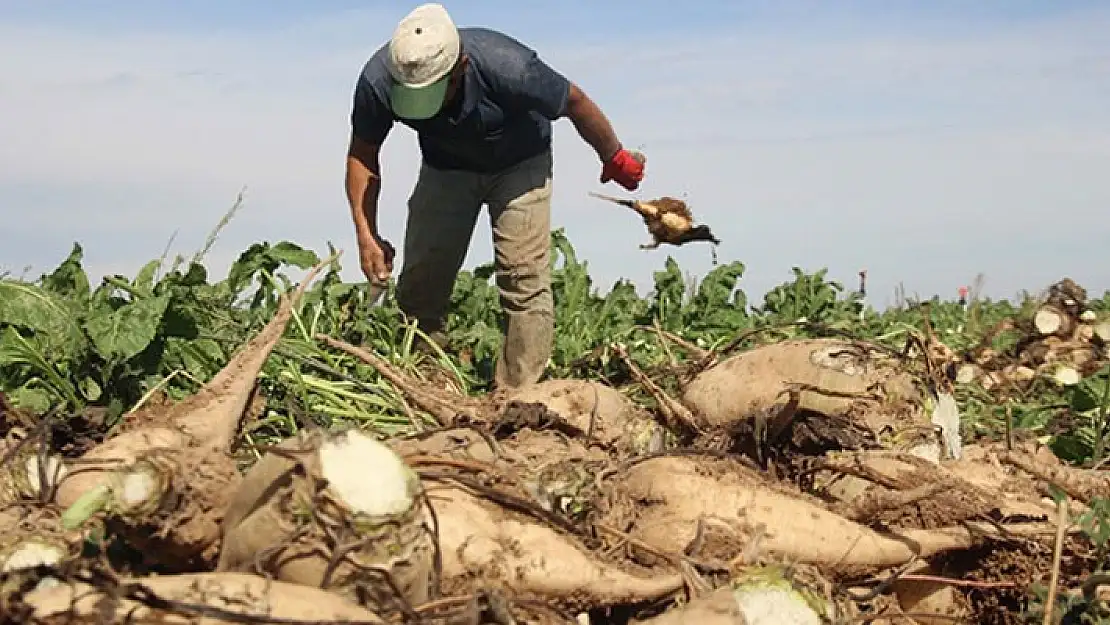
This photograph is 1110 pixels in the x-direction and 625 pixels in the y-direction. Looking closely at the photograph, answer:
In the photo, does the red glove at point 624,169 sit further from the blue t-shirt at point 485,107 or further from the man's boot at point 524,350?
the man's boot at point 524,350

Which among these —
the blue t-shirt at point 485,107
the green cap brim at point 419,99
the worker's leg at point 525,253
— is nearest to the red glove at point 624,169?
the worker's leg at point 525,253

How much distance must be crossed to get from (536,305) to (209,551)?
4.30m

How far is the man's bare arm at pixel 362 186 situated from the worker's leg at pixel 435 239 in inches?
16.0

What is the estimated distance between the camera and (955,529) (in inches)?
143

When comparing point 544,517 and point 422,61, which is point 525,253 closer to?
point 422,61

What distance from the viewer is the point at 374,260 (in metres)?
6.78

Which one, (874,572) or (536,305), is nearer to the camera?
(874,572)

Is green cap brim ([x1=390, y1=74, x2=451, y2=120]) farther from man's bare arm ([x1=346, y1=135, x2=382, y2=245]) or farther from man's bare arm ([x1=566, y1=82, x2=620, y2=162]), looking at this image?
man's bare arm ([x1=566, y1=82, x2=620, y2=162])

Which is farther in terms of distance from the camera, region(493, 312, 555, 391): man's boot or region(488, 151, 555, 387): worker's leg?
region(488, 151, 555, 387): worker's leg

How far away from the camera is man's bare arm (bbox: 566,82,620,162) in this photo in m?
7.05

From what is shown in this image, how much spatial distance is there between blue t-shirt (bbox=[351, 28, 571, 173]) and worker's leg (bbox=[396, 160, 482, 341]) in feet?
0.48

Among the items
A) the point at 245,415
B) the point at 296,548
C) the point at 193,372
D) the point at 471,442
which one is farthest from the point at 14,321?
the point at 296,548

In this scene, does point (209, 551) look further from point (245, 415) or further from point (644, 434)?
point (644, 434)

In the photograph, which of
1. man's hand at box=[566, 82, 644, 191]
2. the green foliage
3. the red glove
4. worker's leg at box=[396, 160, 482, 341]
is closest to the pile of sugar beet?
the green foliage
